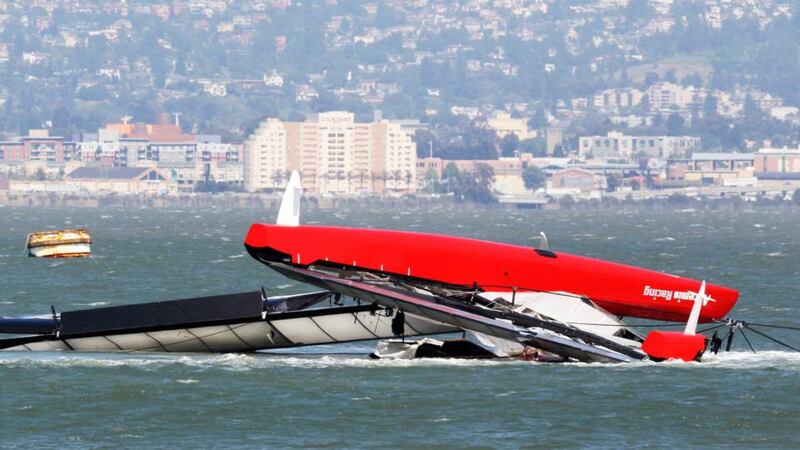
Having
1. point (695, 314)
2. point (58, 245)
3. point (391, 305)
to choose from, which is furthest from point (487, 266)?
point (58, 245)

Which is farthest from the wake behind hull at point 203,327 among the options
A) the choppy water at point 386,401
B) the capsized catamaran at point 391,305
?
the choppy water at point 386,401

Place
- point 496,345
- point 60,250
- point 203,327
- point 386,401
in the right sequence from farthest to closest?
point 60,250
point 203,327
point 496,345
point 386,401

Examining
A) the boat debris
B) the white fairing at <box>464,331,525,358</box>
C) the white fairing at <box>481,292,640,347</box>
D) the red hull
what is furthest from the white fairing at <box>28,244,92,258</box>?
the white fairing at <box>464,331,525,358</box>

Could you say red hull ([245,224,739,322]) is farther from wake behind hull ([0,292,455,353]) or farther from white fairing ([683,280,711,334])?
white fairing ([683,280,711,334])

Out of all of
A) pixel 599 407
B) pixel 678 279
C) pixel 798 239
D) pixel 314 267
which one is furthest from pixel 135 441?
pixel 798 239

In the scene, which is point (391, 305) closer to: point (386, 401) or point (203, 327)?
point (203, 327)

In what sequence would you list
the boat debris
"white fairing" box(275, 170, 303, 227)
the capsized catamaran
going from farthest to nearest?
the boat debris
the capsized catamaran
"white fairing" box(275, 170, 303, 227)
